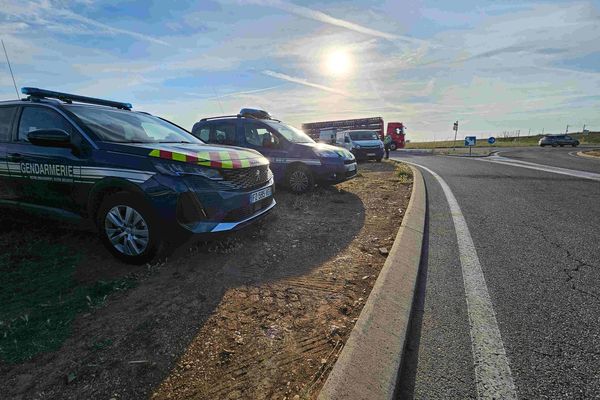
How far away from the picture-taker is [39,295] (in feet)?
9.77

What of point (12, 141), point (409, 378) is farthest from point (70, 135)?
point (409, 378)

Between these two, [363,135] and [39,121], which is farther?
[363,135]

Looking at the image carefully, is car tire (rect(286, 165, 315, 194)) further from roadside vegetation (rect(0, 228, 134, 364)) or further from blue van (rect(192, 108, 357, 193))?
roadside vegetation (rect(0, 228, 134, 364))

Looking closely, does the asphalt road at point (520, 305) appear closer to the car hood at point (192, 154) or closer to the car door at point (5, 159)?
the car hood at point (192, 154)

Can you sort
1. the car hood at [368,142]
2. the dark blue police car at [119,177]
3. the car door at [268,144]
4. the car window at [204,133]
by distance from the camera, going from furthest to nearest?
the car hood at [368,142], the car window at [204,133], the car door at [268,144], the dark blue police car at [119,177]

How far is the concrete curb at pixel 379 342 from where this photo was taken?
1733 millimetres

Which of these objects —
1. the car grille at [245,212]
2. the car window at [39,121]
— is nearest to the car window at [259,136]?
the car grille at [245,212]

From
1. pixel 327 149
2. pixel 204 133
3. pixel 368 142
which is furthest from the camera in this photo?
pixel 368 142

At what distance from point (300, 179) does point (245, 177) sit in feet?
11.8

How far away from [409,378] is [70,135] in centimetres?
401

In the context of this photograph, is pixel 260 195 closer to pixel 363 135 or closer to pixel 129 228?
pixel 129 228

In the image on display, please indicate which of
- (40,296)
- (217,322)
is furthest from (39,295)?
(217,322)

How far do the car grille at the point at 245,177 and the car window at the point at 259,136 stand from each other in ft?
10.5

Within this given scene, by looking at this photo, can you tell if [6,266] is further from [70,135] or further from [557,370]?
[557,370]
